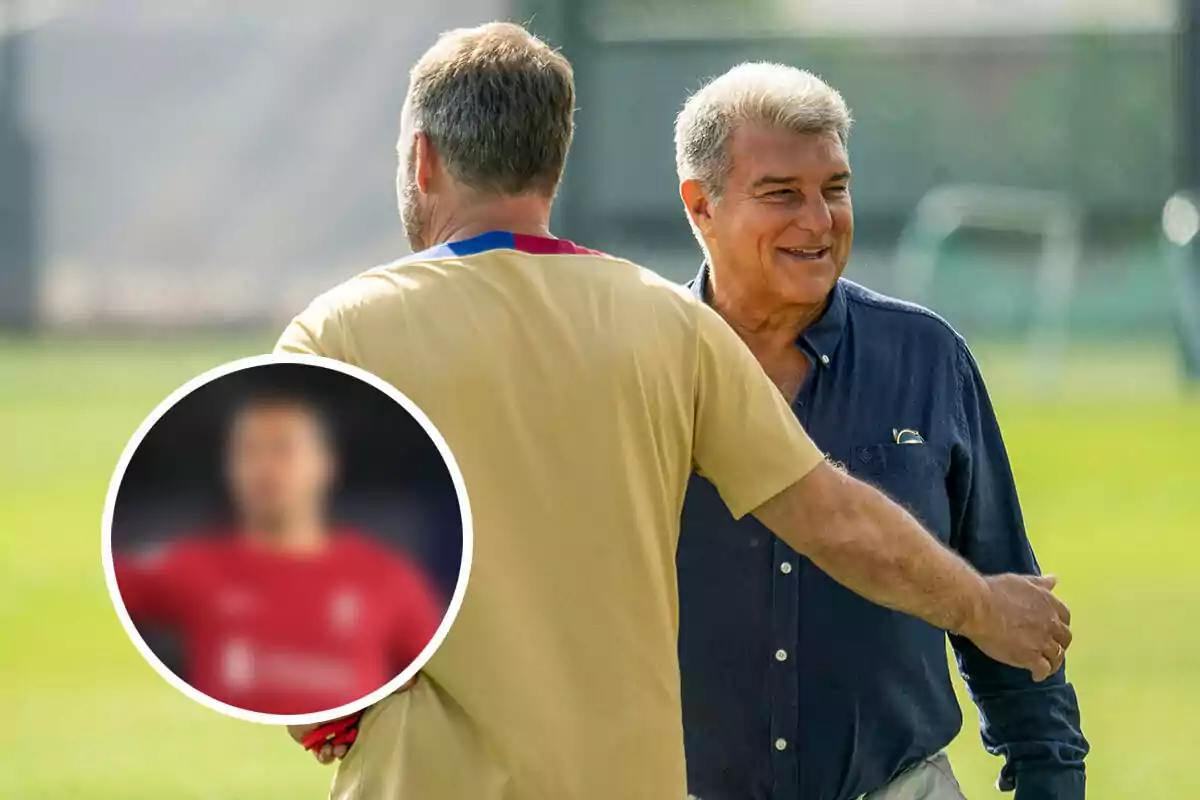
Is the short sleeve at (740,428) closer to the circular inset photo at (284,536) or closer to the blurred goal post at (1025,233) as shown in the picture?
the circular inset photo at (284,536)

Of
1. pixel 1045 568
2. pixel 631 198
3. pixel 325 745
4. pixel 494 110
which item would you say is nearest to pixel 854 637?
pixel 325 745

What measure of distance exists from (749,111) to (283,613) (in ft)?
4.98

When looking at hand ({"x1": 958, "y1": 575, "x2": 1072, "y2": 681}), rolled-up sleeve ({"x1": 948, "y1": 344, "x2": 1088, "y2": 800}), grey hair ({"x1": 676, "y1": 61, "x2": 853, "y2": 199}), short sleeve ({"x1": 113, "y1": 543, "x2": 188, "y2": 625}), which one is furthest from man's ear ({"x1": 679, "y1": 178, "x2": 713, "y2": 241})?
short sleeve ({"x1": 113, "y1": 543, "x2": 188, "y2": 625})

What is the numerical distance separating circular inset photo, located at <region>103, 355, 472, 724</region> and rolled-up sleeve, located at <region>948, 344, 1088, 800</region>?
4.11 feet

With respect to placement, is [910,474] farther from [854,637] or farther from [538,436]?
[538,436]

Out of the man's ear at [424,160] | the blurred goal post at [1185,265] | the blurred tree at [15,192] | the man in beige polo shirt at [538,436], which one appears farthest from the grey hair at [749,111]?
the blurred tree at [15,192]

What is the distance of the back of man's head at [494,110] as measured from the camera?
8.99 feet

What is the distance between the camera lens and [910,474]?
11.2 ft

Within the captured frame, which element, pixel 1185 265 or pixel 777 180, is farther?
pixel 1185 265

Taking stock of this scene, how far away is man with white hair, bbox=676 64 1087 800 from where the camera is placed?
11.2 ft

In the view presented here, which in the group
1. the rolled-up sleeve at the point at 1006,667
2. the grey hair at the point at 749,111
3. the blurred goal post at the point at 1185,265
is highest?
the grey hair at the point at 749,111

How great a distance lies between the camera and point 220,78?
101 feet

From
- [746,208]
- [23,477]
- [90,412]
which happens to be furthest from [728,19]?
[746,208]

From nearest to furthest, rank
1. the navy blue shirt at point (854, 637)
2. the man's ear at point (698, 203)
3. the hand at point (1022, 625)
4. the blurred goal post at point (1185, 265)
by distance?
the hand at point (1022, 625)
the navy blue shirt at point (854, 637)
the man's ear at point (698, 203)
the blurred goal post at point (1185, 265)
